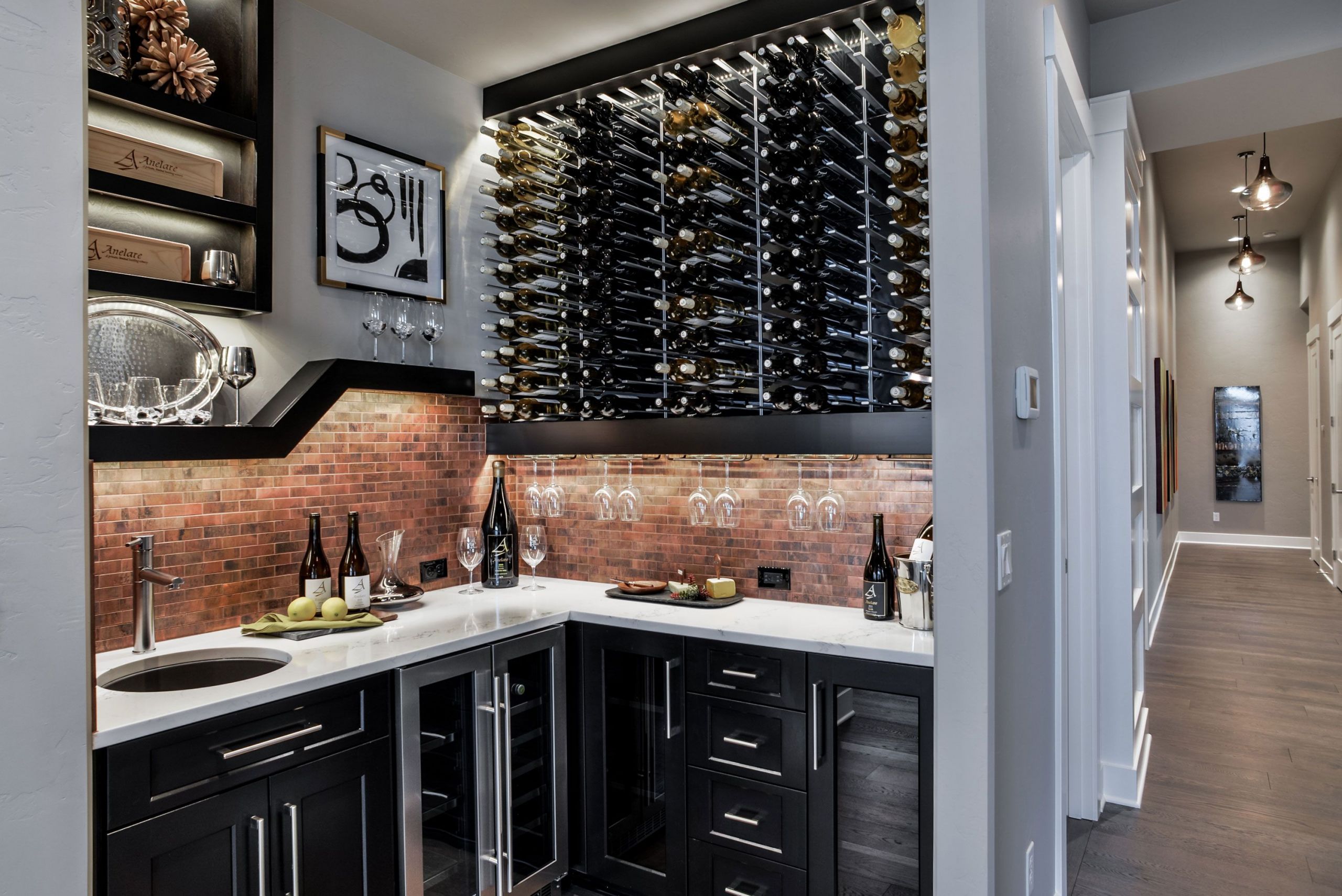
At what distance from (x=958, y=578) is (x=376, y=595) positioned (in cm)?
195

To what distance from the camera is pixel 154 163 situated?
219 centimetres

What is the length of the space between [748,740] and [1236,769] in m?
2.49

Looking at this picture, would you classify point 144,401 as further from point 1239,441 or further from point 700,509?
point 1239,441

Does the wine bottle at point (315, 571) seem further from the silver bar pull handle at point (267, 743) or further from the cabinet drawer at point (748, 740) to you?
the cabinet drawer at point (748, 740)

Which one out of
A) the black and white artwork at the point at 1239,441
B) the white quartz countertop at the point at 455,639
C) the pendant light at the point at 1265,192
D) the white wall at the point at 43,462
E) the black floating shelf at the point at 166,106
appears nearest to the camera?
the white wall at the point at 43,462

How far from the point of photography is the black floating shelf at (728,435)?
7.38 ft

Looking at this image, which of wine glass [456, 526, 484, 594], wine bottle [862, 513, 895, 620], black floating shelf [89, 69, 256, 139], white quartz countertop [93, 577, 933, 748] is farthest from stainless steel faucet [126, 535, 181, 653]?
wine bottle [862, 513, 895, 620]

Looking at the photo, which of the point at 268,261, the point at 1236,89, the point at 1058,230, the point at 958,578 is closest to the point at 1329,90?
the point at 1236,89

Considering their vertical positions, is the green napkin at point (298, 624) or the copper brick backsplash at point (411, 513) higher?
the copper brick backsplash at point (411, 513)

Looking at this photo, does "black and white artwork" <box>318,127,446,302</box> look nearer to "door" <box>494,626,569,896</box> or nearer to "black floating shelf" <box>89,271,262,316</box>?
"black floating shelf" <box>89,271,262,316</box>

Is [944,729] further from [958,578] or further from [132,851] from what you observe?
[132,851]

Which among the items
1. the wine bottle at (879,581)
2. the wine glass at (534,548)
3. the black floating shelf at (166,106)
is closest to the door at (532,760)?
the wine glass at (534,548)

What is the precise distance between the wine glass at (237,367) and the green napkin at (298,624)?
1.89 ft

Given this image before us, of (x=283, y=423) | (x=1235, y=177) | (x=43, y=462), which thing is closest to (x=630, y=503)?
(x=283, y=423)
